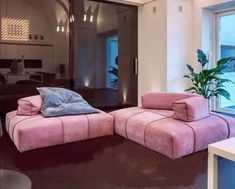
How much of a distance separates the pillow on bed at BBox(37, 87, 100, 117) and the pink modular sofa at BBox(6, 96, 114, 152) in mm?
101

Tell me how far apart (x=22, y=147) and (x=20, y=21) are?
9.99ft

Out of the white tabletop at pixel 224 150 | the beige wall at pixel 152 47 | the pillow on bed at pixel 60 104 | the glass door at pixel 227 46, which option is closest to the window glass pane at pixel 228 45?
the glass door at pixel 227 46

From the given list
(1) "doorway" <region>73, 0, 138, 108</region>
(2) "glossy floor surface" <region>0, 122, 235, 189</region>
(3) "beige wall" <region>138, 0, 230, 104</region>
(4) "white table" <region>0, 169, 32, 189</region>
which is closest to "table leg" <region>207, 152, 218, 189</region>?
(2) "glossy floor surface" <region>0, 122, 235, 189</region>

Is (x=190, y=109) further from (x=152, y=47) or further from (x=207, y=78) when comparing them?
(x=152, y=47)

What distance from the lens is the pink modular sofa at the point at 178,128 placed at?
114 inches

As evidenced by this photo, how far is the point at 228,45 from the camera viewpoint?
5781 millimetres

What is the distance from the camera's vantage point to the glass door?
5.65 metres

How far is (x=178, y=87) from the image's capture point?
18.5 feet

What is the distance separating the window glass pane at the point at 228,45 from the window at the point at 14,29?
13.9 ft

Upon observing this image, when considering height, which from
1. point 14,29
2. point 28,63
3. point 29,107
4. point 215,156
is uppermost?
point 14,29

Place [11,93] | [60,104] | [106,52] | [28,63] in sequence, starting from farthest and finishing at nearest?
[106,52] → [28,63] → [11,93] → [60,104]

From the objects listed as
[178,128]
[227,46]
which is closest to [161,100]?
[178,128]

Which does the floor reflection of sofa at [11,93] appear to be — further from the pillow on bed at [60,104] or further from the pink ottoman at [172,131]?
the pink ottoman at [172,131]

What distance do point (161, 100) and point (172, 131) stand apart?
116 cm
